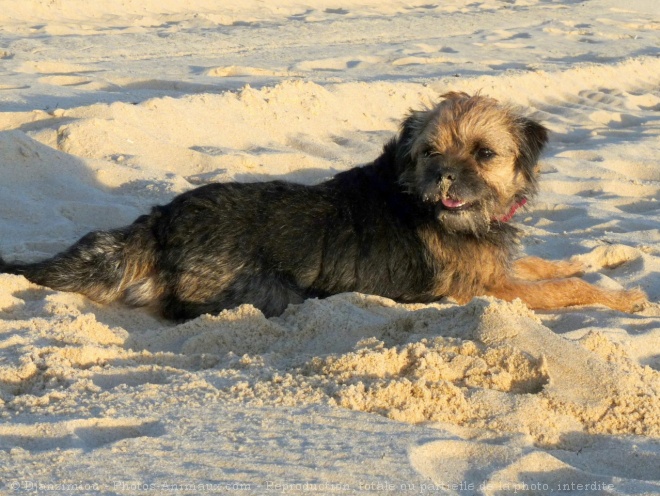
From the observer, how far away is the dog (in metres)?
4.80

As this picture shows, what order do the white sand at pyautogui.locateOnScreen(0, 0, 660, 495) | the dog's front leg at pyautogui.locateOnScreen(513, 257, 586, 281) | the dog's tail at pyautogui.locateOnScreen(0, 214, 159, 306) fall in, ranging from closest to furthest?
the white sand at pyautogui.locateOnScreen(0, 0, 660, 495) → the dog's tail at pyautogui.locateOnScreen(0, 214, 159, 306) → the dog's front leg at pyautogui.locateOnScreen(513, 257, 586, 281)

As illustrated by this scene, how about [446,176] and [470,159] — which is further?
[470,159]

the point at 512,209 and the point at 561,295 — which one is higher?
the point at 512,209

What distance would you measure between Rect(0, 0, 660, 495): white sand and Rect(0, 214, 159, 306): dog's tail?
0.08 metres

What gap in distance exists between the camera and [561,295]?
5.16 metres

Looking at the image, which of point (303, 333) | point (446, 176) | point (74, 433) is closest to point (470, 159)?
point (446, 176)

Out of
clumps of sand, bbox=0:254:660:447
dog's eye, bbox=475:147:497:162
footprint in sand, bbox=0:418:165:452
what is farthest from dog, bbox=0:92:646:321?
footprint in sand, bbox=0:418:165:452

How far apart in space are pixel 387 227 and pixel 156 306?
1407mm

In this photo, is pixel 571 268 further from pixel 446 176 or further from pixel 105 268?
pixel 105 268

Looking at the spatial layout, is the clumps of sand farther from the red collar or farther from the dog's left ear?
the dog's left ear

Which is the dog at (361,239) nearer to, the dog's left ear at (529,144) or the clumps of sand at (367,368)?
the dog's left ear at (529,144)

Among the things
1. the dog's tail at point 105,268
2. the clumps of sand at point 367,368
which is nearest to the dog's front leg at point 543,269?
the clumps of sand at point 367,368

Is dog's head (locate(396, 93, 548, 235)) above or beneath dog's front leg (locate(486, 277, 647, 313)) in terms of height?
above

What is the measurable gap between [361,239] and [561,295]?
1271 mm
